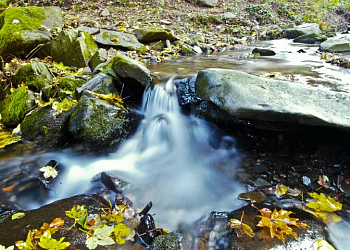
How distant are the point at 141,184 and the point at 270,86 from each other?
2.17m

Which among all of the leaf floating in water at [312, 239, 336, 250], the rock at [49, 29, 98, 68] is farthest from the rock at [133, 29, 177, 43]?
the leaf floating in water at [312, 239, 336, 250]

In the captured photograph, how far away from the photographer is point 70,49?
5293mm

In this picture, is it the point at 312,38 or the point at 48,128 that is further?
the point at 312,38

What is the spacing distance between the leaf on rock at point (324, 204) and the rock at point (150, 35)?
7.74 m

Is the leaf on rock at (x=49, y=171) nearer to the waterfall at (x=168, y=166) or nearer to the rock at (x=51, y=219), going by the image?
the waterfall at (x=168, y=166)

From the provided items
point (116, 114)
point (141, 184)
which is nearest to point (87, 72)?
point (116, 114)

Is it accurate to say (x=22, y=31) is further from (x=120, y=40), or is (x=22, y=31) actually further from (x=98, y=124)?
(x=98, y=124)

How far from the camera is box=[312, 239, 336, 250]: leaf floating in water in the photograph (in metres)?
1.84

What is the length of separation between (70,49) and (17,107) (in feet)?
6.45

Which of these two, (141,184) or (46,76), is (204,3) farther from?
(141,184)

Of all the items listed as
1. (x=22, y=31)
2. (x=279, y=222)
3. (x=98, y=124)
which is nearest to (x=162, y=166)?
(x=98, y=124)

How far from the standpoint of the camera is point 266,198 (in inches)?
98.2

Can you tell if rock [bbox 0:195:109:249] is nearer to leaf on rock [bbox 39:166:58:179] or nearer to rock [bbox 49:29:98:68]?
leaf on rock [bbox 39:166:58:179]

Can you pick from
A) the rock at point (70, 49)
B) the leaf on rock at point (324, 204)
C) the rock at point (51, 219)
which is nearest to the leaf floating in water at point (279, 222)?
the leaf on rock at point (324, 204)
